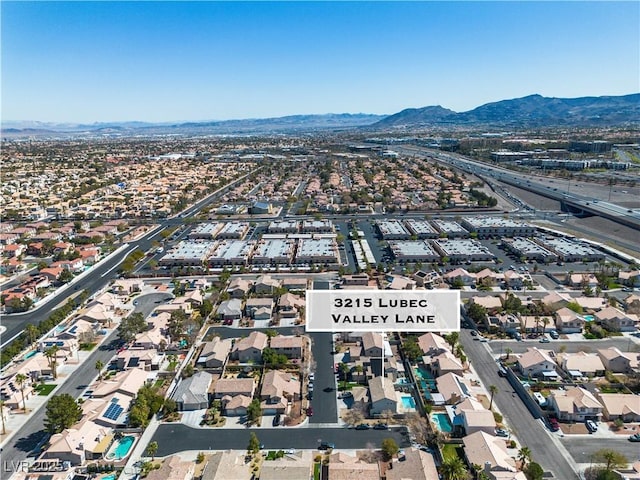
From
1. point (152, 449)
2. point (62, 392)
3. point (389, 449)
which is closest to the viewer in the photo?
point (389, 449)

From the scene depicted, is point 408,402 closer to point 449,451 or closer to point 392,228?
point 449,451

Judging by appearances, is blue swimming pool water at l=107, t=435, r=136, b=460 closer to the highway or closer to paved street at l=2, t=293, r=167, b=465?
paved street at l=2, t=293, r=167, b=465

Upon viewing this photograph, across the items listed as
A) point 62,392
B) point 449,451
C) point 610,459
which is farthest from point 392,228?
point 62,392

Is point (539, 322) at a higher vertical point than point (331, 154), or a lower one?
lower

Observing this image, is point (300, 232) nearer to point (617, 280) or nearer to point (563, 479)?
point (617, 280)

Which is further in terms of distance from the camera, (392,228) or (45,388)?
(392,228)

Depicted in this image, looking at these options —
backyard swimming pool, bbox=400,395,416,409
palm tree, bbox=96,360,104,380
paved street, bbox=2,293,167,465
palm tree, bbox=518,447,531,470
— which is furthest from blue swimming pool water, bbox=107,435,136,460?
palm tree, bbox=518,447,531,470

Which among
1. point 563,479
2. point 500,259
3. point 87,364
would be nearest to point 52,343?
point 87,364
